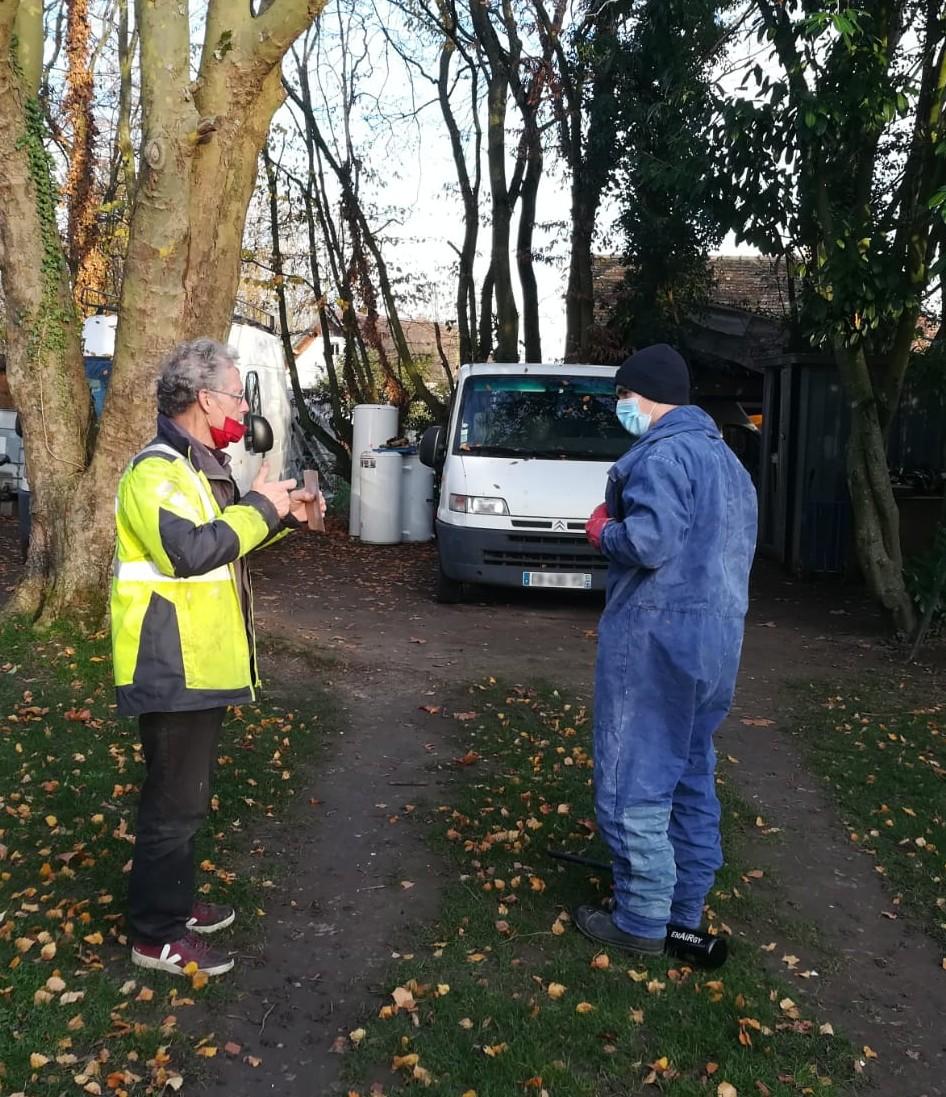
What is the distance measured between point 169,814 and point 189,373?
4.57 ft

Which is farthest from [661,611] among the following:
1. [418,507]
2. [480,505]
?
[418,507]

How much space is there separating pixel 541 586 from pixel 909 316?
3870 millimetres

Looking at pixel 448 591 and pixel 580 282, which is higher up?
pixel 580 282

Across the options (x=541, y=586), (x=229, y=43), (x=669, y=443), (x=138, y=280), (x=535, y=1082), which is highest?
(x=229, y=43)

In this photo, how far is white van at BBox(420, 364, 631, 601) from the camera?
9.97 meters

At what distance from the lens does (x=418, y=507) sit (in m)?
15.9

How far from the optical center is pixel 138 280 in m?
7.63

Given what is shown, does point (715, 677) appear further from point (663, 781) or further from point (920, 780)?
point (920, 780)

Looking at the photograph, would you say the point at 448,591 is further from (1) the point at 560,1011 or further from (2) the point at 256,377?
(1) the point at 560,1011

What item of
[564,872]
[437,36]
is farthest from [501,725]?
[437,36]

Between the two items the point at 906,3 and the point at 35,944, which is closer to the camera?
the point at 35,944

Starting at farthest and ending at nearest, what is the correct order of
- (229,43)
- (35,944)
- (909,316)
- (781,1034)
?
1. (909,316)
2. (229,43)
3. (35,944)
4. (781,1034)

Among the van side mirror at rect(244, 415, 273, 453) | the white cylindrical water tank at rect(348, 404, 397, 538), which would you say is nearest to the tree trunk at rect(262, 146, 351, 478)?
the white cylindrical water tank at rect(348, 404, 397, 538)

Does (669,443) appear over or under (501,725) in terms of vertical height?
over
